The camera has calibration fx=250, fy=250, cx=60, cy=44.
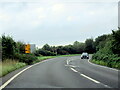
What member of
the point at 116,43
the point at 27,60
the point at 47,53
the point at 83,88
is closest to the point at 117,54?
the point at 116,43

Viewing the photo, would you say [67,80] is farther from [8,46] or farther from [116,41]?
[8,46]

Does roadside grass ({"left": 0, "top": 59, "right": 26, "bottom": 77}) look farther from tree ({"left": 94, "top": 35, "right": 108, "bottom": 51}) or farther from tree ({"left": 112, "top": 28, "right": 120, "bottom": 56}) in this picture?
tree ({"left": 94, "top": 35, "right": 108, "bottom": 51})

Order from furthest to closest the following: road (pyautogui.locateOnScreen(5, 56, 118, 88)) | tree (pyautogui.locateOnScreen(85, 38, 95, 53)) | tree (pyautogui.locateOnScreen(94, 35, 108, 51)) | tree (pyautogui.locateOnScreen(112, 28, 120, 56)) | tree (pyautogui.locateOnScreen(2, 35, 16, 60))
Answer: tree (pyautogui.locateOnScreen(85, 38, 95, 53)) → tree (pyautogui.locateOnScreen(94, 35, 108, 51)) → tree (pyautogui.locateOnScreen(2, 35, 16, 60)) → tree (pyautogui.locateOnScreen(112, 28, 120, 56)) → road (pyautogui.locateOnScreen(5, 56, 118, 88))

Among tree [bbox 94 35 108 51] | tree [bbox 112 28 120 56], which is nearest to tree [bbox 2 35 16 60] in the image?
tree [bbox 112 28 120 56]

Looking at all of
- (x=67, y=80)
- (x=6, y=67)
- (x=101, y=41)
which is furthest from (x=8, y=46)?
(x=101, y=41)

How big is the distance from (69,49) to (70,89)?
114551 millimetres

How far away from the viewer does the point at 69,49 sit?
123812 millimetres

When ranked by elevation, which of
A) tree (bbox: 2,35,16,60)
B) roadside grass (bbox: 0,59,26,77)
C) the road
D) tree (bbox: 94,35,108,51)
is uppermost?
tree (bbox: 94,35,108,51)

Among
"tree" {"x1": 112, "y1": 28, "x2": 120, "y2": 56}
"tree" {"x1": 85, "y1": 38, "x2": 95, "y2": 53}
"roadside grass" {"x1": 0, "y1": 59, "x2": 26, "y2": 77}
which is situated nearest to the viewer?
"roadside grass" {"x1": 0, "y1": 59, "x2": 26, "y2": 77}

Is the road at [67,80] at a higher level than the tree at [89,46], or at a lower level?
lower

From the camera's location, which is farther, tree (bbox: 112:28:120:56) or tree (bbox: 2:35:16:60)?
tree (bbox: 2:35:16:60)

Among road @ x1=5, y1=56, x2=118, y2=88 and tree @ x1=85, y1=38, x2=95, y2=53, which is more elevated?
tree @ x1=85, y1=38, x2=95, y2=53

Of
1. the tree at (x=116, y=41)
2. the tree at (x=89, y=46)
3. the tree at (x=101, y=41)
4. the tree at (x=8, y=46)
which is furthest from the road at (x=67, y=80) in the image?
the tree at (x=89, y=46)

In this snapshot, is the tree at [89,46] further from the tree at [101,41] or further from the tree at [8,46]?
the tree at [8,46]
